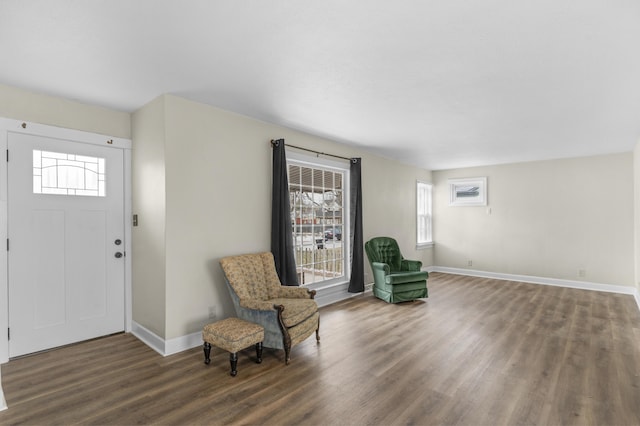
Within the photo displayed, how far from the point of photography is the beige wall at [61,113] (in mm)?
2977

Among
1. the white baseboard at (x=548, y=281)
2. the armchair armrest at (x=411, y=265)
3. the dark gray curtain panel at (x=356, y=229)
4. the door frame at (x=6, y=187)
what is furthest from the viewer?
the white baseboard at (x=548, y=281)

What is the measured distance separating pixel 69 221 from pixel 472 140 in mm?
5397

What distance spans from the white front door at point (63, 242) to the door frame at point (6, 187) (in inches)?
1.7

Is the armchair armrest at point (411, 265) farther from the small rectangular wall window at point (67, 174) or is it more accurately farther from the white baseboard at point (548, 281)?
the small rectangular wall window at point (67, 174)

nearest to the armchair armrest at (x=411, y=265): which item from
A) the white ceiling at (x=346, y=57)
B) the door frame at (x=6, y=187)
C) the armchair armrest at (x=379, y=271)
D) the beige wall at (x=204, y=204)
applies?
the armchair armrest at (x=379, y=271)

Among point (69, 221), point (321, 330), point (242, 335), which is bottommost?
point (321, 330)

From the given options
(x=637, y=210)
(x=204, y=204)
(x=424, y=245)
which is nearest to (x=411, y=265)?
(x=424, y=245)

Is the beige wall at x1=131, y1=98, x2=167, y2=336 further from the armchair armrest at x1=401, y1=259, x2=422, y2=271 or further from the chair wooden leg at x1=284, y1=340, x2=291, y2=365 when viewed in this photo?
the armchair armrest at x1=401, y1=259, x2=422, y2=271

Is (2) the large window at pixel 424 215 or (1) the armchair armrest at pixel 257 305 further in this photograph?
(2) the large window at pixel 424 215

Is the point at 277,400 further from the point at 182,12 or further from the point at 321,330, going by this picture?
the point at 182,12

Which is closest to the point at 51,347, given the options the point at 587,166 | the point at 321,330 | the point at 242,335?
the point at 242,335

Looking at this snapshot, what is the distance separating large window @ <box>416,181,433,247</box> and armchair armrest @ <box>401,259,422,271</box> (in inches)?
71.9

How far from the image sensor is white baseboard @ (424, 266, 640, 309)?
566cm

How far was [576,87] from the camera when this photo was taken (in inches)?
116
